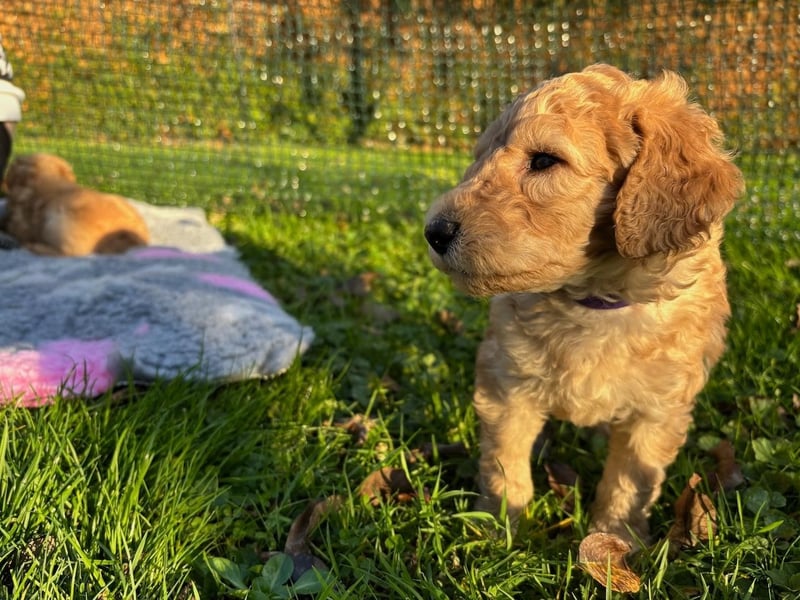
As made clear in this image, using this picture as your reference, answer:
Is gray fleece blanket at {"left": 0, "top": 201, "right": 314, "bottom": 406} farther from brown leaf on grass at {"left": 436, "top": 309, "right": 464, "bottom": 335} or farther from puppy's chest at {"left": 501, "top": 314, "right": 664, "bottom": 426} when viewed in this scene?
puppy's chest at {"left": 501, "top": 314, "right": 664, "bottom": 426}

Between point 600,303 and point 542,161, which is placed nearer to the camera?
point 542,161

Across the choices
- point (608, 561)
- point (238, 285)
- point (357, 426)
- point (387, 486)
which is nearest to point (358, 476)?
point (387, 486)

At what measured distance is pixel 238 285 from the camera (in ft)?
13.8

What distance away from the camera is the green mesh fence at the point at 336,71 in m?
5.04

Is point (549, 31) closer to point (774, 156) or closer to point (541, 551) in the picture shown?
point (774, 156)

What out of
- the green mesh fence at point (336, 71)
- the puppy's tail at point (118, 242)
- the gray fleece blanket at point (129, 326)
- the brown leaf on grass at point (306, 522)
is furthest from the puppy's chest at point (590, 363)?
the puppy's tail at point (118, 242)

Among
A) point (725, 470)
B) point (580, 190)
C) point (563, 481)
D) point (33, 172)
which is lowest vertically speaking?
point (563, 481)

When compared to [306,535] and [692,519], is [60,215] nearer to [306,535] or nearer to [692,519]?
[306,535]

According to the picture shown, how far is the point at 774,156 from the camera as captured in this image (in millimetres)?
5090

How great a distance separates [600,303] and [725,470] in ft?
3.25

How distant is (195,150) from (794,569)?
5.95m

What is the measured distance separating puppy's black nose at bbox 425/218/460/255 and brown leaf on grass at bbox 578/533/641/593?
1.10 m

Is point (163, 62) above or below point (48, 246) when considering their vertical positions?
above

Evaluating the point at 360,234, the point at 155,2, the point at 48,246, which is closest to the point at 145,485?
the point at 48,246
